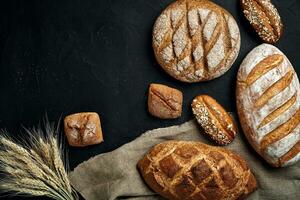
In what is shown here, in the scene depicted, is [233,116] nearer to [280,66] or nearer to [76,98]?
[280,66]

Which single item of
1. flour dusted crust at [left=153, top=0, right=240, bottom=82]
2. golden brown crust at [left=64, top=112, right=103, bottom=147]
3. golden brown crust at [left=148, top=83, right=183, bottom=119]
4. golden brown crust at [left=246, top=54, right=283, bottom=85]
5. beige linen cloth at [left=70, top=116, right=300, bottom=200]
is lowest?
beige linen cloth at [left=70, top=116, right=300, bottom=200]

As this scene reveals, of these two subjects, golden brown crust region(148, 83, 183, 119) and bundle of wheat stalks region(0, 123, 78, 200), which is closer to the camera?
bundle of wheat stalks region(0, 123, 78, 200)

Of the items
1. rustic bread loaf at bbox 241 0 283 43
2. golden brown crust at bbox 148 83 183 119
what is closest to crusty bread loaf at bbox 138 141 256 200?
golden brown crust at bbox 148 83 183 119

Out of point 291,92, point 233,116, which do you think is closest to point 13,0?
point 233,116

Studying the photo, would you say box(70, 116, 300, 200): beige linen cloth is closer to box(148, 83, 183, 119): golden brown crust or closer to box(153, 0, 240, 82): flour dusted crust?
box(148, 83, 183, 119): golden brown crust

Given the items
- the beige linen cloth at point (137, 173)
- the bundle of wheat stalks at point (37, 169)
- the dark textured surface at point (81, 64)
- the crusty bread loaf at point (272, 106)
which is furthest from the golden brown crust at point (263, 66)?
the bundle of wheat stalks at point (37, 169)

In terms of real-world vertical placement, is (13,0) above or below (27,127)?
above
